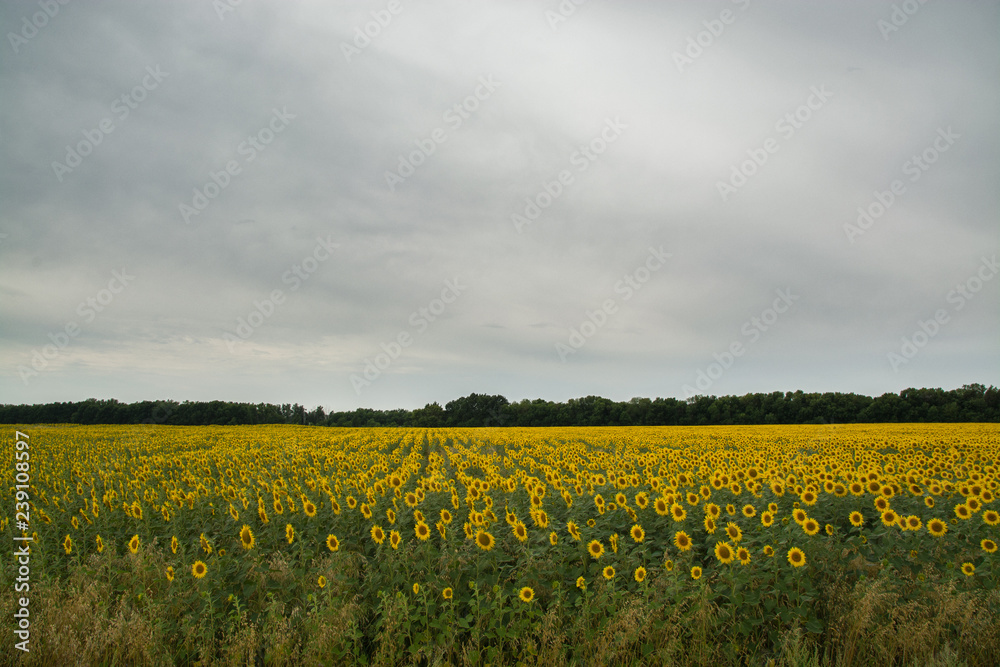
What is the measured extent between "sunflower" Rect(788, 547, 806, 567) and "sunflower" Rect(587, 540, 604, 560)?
2.06 metres

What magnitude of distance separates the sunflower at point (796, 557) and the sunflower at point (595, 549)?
6.76 ft

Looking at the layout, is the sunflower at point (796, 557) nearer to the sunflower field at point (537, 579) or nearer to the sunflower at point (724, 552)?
the sunflower field at point (537, 579)

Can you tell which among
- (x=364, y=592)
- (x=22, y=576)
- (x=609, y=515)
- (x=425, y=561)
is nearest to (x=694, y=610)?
(x=609, y=515)

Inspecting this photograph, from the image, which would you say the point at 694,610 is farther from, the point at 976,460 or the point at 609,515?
the point at 976,460

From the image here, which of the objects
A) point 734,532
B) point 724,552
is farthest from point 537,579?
point 734,532

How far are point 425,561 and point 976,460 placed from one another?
13761 millimetres

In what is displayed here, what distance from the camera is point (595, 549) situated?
229 inches

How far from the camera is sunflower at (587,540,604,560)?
5652mm

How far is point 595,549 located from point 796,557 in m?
2.21

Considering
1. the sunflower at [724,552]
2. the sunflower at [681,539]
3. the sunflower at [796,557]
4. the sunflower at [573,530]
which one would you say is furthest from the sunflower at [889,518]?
the sunflower at [573,530]

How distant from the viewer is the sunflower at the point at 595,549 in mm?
5652

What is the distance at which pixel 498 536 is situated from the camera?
20.6 feet

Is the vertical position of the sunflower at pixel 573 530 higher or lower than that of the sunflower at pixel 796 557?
higher

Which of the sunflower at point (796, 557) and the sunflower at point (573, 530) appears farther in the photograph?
the sunflower at point (573, 530)
